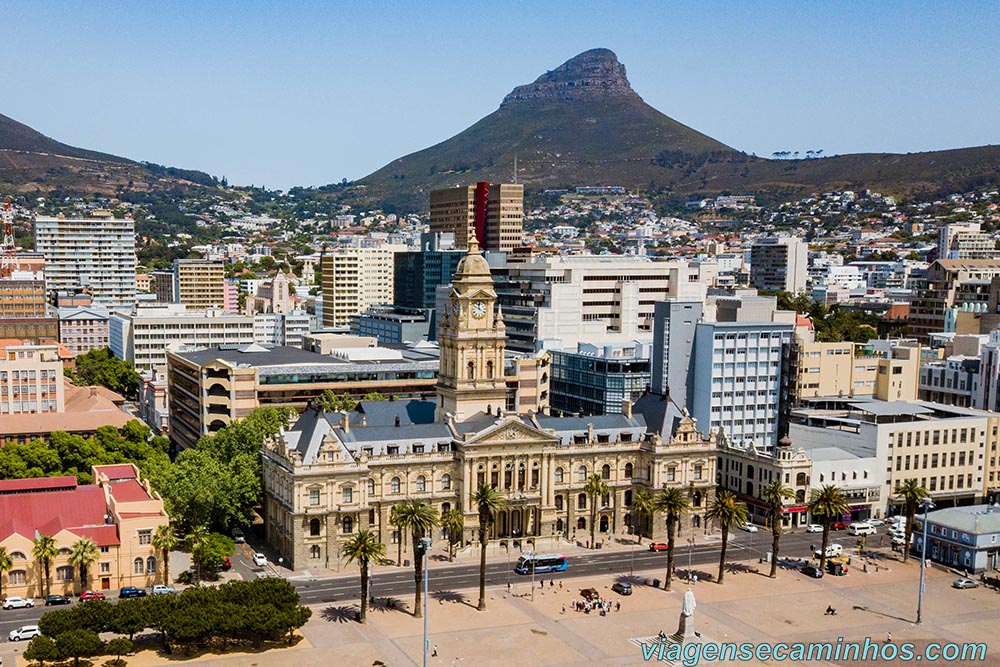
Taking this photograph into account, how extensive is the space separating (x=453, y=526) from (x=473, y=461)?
14878 mm

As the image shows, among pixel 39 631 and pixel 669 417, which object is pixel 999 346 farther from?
pixel 39 631

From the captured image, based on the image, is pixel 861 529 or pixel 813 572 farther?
pixel 861 529

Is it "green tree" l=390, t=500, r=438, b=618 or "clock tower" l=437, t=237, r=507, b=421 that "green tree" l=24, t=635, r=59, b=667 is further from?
"clock tower" l=437, t=237, r=507, b=421

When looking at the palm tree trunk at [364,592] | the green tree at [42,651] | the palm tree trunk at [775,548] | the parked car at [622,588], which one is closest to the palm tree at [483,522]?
the palm tree trunk at [364,592]

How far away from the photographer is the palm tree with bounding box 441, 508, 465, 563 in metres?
109

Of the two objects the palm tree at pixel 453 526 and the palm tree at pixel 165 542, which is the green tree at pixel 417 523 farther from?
the palm tree at pixel 165 542

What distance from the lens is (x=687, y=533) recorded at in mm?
133750

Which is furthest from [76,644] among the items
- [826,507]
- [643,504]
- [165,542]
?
[826,507]

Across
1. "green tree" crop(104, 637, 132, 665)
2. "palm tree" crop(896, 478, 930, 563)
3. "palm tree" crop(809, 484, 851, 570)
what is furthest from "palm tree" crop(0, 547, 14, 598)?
"palm tree" crop(896, 478, 930, 563)

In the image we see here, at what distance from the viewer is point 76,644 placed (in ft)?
275

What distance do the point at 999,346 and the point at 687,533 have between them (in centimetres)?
7063

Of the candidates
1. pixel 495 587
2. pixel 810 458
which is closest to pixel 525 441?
pixel 495 587

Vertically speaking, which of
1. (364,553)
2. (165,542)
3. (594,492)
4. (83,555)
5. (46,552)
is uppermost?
(364,553)

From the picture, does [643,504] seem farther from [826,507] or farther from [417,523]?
[417,523]
